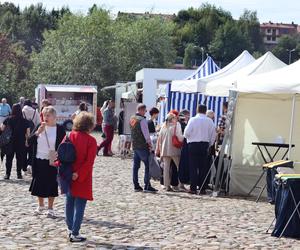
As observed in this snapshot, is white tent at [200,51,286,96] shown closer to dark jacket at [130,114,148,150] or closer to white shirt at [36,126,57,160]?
dark jacket at [130,114,148,150]

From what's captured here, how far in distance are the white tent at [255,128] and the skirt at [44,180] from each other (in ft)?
15.3

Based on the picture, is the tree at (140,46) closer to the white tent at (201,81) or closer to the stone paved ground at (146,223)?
the white tent at (201,81)

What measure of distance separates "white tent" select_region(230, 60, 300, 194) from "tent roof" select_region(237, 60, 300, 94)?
36cm

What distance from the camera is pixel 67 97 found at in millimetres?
42000

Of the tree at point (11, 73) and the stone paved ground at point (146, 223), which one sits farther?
the tree at point (11, 73)

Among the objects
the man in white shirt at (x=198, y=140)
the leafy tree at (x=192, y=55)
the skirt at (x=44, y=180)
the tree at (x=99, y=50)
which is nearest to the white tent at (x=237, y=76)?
the man in white shirt at (x=198, y=140)

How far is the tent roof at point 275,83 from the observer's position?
13.0m

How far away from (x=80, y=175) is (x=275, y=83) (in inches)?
211

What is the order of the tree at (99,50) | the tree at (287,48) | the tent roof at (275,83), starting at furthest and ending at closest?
the tree at (287,48)
the tree at (99,50)
the tent roof at (275,83)

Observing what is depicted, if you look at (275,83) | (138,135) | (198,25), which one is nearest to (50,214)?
(138,135)

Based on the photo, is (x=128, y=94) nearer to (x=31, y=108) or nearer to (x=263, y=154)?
(x=31, y=108)

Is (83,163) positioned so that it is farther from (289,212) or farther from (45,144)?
(289,212)

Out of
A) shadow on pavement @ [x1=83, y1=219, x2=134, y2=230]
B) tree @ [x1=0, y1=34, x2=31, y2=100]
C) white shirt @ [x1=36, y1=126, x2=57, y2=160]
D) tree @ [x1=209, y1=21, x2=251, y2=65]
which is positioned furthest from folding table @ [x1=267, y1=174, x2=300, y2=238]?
tree @ [x1=209, y1=21, x2=251, y2=65]

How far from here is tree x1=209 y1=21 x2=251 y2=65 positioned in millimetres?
109812
